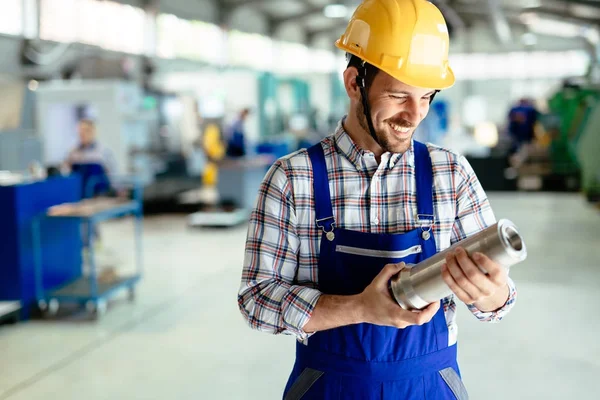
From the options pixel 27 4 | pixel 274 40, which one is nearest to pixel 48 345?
pixel 27 4

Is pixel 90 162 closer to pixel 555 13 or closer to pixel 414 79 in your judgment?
pixel 414 79

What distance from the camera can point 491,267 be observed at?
1103 millimetres

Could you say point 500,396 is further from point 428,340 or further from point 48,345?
point 48,345

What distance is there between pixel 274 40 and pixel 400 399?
29460 millimetres

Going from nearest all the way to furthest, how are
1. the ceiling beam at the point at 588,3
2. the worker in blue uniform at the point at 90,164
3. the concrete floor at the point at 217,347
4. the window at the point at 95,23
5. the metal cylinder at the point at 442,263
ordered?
the metal cylinder at the point at 442,263 < the concrete floor at the point at 217,347 < the worker in blue uniform at the point at 90,164 < the window at the point at 95,23 < the ceiling beam at the point at 588,3

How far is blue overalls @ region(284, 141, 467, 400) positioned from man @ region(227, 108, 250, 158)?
9.43 m

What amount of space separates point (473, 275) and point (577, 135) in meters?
12.9

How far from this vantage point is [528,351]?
462cm

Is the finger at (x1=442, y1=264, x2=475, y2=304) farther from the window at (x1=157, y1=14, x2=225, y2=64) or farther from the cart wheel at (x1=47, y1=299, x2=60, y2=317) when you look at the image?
the window at (x1=157, y1=14, x2=225, y2=64)

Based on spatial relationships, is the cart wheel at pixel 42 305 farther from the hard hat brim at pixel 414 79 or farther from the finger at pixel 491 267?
the finger at pixel 491 267

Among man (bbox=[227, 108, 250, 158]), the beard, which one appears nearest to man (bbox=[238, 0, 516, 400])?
the beard

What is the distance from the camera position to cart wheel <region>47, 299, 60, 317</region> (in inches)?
224

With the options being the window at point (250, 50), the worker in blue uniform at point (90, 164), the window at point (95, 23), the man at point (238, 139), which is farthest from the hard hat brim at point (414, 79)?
the window at point (250, 50)

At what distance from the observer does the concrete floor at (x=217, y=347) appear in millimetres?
4078
